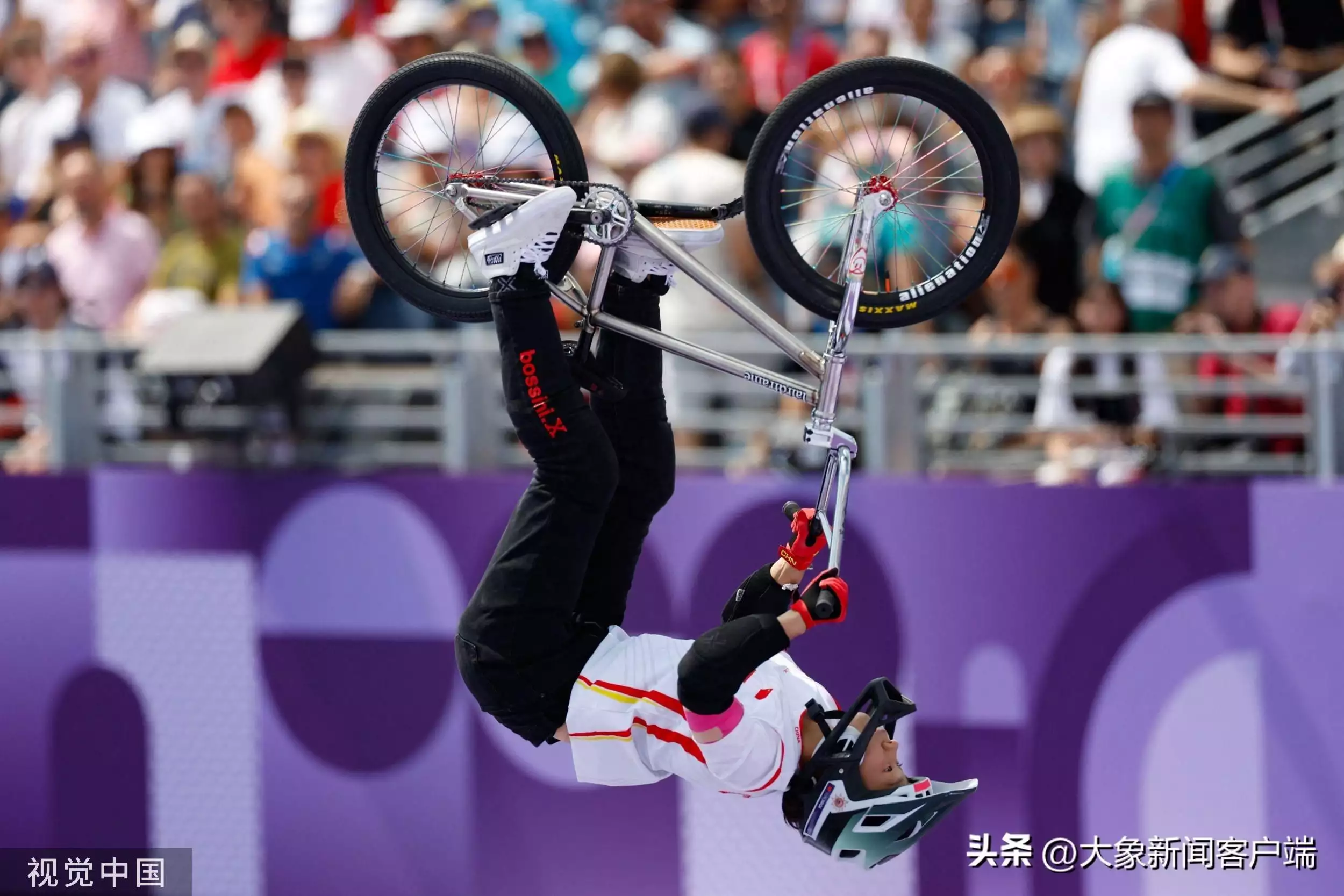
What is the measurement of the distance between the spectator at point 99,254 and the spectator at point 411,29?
146cm

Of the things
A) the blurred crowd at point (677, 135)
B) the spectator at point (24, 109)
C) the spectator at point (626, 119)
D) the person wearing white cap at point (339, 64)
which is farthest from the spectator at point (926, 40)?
the spectator at point (24, 109)

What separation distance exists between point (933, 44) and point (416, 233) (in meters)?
2.48

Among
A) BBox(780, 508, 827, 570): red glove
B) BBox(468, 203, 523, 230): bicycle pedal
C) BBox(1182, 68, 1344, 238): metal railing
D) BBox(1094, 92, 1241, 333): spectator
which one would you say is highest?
BBox(1182, 68, 1344, 238): metal railing

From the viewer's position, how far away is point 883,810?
5008 mm

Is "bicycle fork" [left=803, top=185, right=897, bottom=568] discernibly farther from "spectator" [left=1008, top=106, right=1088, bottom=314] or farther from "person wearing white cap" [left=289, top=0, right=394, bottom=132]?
"person wearing white cap" [left=289, top=0, right=394, bottom=132]

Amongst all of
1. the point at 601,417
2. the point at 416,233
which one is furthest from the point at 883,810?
the point at 416,233

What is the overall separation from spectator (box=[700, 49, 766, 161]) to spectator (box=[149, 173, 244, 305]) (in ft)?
7.51

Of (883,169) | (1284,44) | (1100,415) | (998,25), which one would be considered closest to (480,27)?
(998,25)

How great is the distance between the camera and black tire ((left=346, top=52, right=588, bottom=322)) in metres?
4.87

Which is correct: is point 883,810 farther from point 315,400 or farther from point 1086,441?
point 315,400

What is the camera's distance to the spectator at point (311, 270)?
7.88 meters

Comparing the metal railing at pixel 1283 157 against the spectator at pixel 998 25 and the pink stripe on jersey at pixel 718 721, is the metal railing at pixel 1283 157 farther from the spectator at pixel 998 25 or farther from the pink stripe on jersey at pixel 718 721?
the pink stripe on jersey at pixel 718 721

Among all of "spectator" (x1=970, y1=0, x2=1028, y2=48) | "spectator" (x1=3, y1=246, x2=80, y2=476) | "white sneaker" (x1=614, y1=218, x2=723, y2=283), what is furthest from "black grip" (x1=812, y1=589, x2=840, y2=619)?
"spectator" (x1=970, y1=0, x2=1028, y2=48)

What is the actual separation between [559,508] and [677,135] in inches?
149
